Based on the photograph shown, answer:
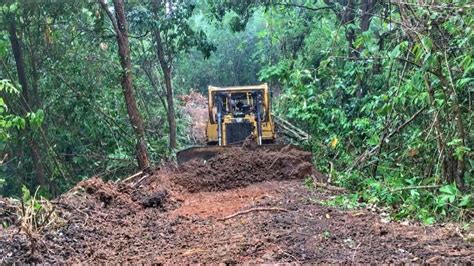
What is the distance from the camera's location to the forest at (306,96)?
21.0 ft

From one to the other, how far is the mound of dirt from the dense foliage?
29.0 inches

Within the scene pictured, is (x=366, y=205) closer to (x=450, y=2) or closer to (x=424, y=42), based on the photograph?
(x=424, y=42)

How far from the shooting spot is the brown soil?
4504mm

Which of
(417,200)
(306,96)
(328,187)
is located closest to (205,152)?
(306,96)

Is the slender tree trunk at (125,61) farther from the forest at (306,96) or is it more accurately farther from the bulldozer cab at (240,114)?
the bulldozer cab at (240,114)

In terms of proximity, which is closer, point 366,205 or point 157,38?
point 366,205

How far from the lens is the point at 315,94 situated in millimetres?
12094

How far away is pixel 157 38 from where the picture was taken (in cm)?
1504

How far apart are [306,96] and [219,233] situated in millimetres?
6624

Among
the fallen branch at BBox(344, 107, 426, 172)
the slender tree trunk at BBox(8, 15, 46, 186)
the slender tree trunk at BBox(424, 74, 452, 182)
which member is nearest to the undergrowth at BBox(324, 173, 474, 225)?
the slender tree trunk at BBox(424, 74, 452, 182)

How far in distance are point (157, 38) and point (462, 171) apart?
34.5 ft

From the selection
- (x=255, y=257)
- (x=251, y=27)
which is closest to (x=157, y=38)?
(x=255, y=257)

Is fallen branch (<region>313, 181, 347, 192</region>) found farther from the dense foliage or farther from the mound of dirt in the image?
the mound of dirt

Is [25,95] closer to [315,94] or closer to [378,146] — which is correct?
[315,94]
